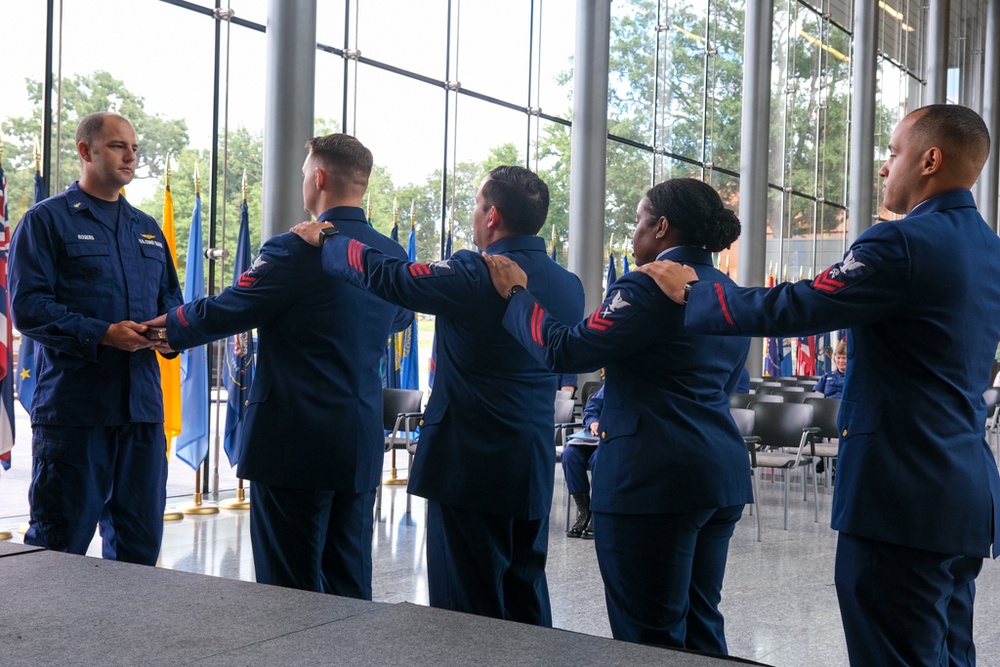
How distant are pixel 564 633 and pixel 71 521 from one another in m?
1.94

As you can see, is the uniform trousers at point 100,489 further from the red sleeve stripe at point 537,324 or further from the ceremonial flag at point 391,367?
the ceremonial flag at point 391,367

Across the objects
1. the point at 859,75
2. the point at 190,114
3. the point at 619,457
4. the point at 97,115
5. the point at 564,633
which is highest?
the point at 859,75

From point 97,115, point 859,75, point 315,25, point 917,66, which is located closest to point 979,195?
point 917,66

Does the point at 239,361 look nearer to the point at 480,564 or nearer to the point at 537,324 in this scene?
the point at 480,564

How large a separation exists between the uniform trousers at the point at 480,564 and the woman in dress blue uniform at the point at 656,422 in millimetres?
331

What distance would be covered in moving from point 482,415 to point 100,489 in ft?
4.22

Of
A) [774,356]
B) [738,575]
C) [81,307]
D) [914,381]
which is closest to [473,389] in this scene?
[914,381]

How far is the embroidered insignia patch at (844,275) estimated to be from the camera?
200 cm

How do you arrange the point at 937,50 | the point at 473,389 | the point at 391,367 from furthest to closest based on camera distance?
the point at 937,50 → the point at 391,367 → the point at 473,389

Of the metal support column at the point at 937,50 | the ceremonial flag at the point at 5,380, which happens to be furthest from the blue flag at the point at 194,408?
the metal support column at the point at 937,50

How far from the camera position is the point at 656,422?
2379 mm

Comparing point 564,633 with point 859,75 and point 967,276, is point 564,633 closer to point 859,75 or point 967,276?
point 967,276

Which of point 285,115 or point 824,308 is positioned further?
point 285,115

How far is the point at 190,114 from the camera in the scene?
7.15 metres
